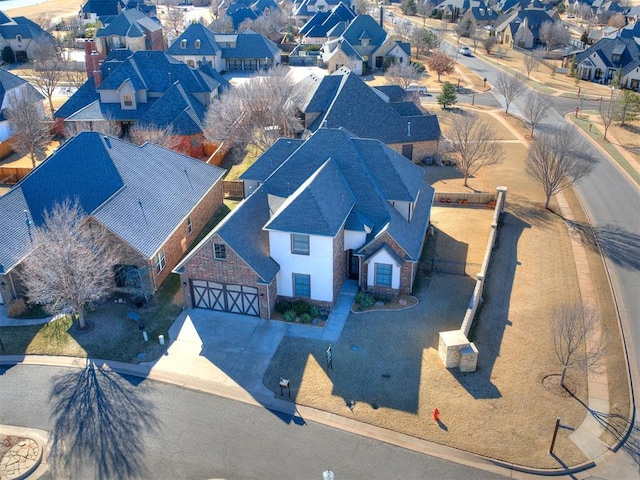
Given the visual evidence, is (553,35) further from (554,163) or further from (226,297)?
(226,297)

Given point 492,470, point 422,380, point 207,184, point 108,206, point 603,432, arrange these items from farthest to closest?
point 207,184 → point 108,206 → point 422,380 → point 603,432 → point 492,470

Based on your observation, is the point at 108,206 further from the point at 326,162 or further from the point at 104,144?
the point at 326,162

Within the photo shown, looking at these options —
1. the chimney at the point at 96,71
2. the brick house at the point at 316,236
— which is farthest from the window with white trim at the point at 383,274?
the chimney at the point at 96,71

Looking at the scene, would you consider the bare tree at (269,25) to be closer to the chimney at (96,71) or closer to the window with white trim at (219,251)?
the chimney at (96,71)

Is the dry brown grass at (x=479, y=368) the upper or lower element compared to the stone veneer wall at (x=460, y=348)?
lower

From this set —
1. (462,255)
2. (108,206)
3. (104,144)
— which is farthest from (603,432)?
(104,144)

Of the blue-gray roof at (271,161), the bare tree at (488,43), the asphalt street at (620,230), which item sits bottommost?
the asphalt street at (620,230)

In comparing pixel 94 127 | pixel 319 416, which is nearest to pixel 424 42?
pixel 94 127
